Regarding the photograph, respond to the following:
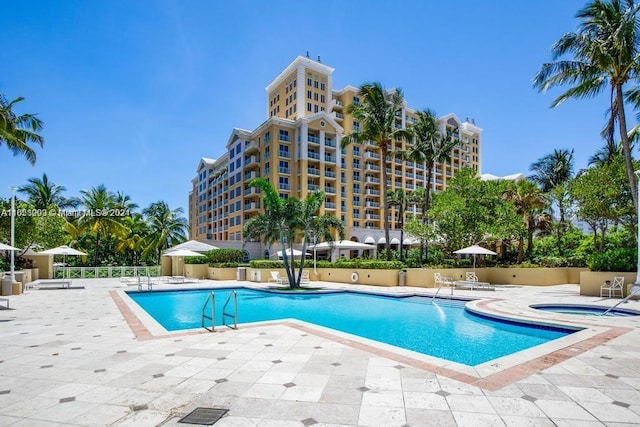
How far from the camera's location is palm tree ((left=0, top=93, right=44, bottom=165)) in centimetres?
1662

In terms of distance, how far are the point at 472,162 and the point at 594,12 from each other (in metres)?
61.7

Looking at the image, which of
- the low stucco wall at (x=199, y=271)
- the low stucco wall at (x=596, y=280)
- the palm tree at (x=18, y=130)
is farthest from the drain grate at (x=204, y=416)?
the low stucco wall at (x=199, y=271)

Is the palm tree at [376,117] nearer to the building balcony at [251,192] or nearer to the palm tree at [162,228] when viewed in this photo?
the building balcony at [251,192]

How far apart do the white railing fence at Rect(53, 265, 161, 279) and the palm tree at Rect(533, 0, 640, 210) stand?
101 feet

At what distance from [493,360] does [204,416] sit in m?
5.02

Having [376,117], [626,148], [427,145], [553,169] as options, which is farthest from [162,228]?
[553,169]

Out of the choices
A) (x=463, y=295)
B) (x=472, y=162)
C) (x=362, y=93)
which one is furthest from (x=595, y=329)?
(x=472, y=162)

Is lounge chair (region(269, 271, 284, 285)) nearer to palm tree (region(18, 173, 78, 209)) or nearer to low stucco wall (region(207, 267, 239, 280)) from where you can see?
low stucco wall (region(207, 267, 239, 280))

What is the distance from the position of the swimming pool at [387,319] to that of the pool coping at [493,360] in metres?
0.76

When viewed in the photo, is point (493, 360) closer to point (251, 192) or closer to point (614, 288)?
point (614, 288)

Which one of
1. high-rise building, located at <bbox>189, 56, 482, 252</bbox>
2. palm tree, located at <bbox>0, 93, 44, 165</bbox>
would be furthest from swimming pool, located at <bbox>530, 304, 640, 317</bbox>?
high-rise building, located at <bbox>189, 56, 482, 252</bbox>

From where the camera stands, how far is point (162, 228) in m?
43.0

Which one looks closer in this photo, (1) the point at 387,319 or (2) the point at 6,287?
(1) the point at 387,319

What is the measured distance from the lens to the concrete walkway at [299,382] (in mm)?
4273
